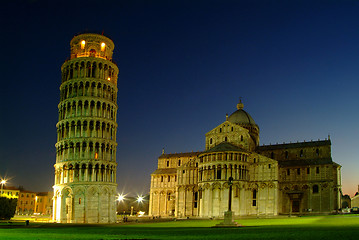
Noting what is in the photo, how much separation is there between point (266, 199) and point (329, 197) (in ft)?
43.8

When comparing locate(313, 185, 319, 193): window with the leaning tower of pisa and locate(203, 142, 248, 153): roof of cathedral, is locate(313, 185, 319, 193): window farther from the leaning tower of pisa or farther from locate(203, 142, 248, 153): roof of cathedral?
the leaning tower of pisa

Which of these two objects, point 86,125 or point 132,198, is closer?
point 86,125

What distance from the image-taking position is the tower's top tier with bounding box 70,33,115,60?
7688 cm

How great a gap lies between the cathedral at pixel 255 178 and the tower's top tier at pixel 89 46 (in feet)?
101

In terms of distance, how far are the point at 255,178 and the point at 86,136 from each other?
37.5 metres

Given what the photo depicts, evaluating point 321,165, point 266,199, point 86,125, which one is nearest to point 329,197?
point 321,165

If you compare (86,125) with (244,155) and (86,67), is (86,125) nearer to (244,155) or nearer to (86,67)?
(86,67)

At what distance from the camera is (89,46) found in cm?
7706

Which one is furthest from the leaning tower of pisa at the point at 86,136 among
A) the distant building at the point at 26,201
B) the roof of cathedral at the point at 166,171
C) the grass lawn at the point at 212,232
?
the distant building at the point at 26,201

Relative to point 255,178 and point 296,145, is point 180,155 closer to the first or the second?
point 255,178

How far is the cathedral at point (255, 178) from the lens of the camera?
83312mm

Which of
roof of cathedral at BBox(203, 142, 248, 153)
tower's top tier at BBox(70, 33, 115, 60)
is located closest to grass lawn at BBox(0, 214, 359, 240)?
roof of cathedral at BBox(203, 142, 248, 153)

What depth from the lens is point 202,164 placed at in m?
87.1

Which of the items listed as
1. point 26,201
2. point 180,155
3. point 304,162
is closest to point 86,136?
point 180,155
